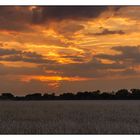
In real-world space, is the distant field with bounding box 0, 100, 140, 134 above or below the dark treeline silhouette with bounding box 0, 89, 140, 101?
below

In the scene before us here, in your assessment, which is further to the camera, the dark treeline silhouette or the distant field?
the dark treeline silhouette

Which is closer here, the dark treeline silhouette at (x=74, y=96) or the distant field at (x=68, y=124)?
the distant field at (x=68, y=124)

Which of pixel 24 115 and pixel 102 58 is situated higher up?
pixel 102 58

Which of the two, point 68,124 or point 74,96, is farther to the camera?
point 74,96

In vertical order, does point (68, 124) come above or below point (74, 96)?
below

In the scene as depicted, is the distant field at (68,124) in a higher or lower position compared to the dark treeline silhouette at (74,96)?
lower

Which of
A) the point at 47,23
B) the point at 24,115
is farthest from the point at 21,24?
the point at 24,115
